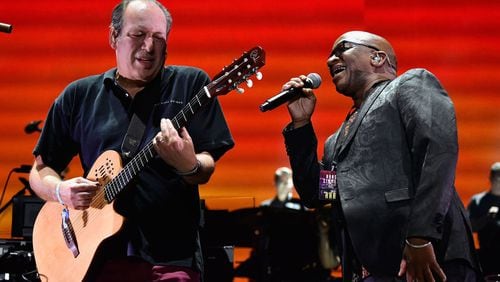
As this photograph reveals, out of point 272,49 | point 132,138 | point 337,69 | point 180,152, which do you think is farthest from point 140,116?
point 272,49

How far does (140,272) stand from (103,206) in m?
0.31

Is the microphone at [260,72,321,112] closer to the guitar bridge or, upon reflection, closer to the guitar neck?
the guitar neck

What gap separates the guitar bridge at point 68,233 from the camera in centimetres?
278

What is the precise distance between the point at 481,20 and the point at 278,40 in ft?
7.29

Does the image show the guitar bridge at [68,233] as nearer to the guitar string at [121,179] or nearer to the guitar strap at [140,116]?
the guitar string at [121,179]

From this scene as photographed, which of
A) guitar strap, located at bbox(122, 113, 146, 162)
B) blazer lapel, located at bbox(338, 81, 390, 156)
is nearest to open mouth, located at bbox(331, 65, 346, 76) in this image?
blazer lapel, located at bbox(338, 81, 390, 156)

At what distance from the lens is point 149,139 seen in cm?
268

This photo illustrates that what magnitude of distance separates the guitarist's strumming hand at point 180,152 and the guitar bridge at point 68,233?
60 centimetres

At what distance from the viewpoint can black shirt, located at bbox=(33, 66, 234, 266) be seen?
2543 millimetres

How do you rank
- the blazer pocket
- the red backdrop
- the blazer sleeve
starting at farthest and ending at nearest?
the red backdrop, the blazer pocket, the blazer sleeve

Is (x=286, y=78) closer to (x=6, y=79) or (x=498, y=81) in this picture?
(x=498, y=81)

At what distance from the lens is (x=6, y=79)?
25.1ft

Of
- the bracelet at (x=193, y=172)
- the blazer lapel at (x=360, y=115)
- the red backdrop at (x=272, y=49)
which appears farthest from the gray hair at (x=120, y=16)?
the red backdrop at (x=272, y=49)

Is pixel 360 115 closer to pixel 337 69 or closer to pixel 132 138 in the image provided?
pixel 337 69
